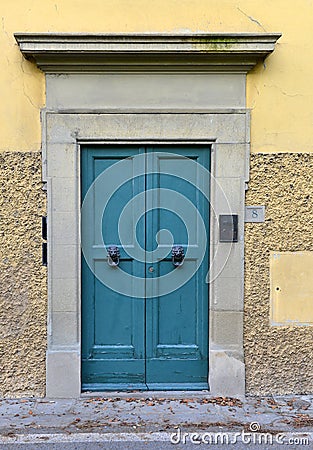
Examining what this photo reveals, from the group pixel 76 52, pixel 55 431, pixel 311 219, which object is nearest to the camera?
pixel 55 431

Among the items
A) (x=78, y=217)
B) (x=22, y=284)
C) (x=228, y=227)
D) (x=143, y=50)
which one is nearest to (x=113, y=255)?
(x=78, y=217)

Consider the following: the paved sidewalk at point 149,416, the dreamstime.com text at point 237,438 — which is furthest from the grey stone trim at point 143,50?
the dreamstime.com text at point 237,438

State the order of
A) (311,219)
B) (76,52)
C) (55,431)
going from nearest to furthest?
(55,431), (76,52), (311,219)

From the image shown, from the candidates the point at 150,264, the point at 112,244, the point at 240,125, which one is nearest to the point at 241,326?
the point at 150,264

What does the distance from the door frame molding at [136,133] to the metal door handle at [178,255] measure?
1.03 ft

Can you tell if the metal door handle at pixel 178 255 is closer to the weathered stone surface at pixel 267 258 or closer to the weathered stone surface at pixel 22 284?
the weathered stone surface at pixel 267 258

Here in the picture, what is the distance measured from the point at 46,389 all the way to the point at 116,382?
2.13ft

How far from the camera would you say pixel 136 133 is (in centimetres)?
496

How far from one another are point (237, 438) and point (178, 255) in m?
1.64

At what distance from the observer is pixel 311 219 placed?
5.06m

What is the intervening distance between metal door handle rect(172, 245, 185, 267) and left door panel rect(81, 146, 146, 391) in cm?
30

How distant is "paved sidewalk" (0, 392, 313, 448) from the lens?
443 centimetres

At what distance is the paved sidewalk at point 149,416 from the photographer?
4434 millimetres

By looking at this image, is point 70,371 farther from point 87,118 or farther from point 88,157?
point 87,118
